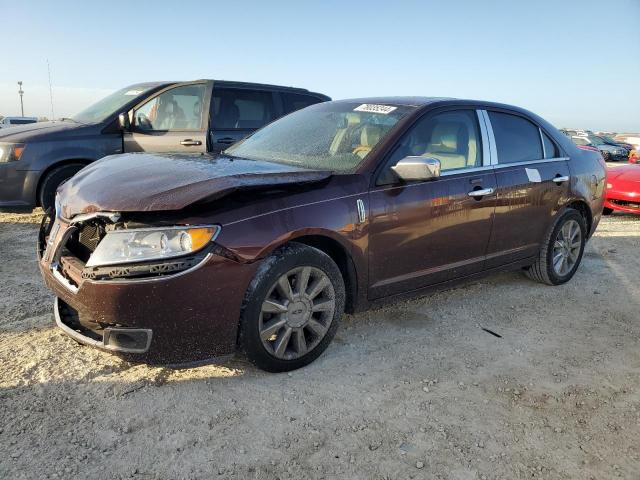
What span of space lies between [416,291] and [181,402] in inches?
67.6

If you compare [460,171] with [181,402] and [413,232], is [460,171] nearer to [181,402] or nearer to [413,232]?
[413,232]

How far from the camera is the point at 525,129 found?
174 inches

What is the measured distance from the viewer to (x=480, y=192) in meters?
3.75

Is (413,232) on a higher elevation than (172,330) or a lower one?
higher

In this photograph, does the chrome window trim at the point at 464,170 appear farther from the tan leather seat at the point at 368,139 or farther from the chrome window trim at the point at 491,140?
the tan leather seat at the point at 368,139

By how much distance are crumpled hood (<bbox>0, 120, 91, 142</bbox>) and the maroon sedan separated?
314 cm

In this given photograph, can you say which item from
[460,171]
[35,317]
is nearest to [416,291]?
[460,171]

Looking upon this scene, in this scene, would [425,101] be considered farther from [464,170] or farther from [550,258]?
[550,258]

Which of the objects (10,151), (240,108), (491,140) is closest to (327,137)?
(491,140)

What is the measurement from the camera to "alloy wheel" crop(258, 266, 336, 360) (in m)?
2.80

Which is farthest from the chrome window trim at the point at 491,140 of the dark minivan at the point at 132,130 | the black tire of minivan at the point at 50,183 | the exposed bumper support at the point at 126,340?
the black tire of minivan at the point at 50,183

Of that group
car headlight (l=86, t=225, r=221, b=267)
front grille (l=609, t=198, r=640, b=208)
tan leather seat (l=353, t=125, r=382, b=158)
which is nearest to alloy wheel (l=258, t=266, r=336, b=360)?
car headlight (l=86, t=225, r=221, b=267)

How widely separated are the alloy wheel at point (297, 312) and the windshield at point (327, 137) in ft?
2.50

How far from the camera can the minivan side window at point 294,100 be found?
7211 mm
